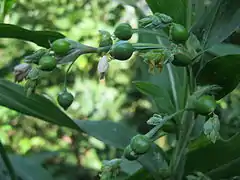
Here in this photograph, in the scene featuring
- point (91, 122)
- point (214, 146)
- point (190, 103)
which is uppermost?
point (190, 103)

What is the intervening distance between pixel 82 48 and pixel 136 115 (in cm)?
164

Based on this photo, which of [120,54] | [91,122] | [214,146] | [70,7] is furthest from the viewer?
[70,7]

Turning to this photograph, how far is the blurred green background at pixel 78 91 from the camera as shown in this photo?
2312 millimetres

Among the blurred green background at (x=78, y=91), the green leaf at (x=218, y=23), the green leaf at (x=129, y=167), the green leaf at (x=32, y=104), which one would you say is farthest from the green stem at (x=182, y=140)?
the blurred green background at (x=78, y=91)

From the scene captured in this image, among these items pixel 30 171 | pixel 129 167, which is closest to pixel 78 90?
pixel 30 171

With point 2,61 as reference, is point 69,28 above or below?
above

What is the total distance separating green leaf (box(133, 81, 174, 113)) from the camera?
1.01 m

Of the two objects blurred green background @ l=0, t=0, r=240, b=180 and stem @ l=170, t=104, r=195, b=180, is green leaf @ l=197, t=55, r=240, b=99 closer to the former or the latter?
stem @ l=170, t=104, r=195, b=180

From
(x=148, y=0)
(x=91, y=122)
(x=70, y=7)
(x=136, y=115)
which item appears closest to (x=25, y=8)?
(x=70, y=7)

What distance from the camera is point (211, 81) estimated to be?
3.02 feet

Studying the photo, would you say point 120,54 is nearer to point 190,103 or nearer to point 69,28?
point 190,103

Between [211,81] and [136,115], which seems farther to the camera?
[136,115]

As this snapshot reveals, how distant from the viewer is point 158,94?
3.43ft

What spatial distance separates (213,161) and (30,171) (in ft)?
2.08
